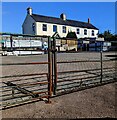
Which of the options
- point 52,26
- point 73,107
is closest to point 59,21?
point 52,26

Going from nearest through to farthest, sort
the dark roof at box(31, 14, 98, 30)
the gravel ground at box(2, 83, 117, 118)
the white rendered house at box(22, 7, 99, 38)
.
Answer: the gravel ground at box(2, 83, 117, 118)
the white rendered house at box(22, 7, 99, 38)
the dark roof at box(31, 14, 98, 30)

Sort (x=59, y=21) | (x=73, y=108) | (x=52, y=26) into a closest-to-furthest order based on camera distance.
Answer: (x=73, y=108) < (x=52, y=26) < (x=59, y=21)

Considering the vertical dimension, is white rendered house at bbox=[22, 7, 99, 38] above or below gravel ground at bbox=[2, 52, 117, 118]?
above

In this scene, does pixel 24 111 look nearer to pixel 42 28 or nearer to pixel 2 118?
pixel 2 118

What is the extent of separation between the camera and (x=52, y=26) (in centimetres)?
4106

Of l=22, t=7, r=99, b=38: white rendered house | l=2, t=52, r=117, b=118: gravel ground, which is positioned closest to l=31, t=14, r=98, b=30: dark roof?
l=22, t=7, r=99, b=38: white rendered house

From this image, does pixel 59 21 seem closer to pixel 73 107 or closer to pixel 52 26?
pixel 52 26

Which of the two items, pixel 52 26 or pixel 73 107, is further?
pixel 52 26

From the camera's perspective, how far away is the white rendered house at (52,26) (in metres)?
39.2

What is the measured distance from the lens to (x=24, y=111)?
12.6ft

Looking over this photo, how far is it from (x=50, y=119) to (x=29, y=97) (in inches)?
45.5

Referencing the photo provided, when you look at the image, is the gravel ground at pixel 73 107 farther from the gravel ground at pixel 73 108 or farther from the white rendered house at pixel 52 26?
the white rendered house at pixel 52 26

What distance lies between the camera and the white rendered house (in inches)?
1544

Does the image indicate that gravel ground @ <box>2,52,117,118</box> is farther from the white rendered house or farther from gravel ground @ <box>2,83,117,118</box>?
the white rendered house
